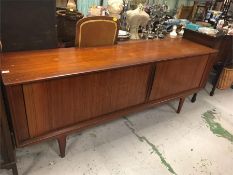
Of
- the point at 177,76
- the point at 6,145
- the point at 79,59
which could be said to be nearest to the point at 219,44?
the point at 177,76

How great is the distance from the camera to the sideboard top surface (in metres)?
1.13

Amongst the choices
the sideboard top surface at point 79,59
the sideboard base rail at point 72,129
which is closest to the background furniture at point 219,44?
the sideboard top surface at point 79,59

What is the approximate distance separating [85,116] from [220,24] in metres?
2.03

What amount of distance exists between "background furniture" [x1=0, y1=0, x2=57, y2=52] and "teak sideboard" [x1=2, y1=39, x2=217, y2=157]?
66mm

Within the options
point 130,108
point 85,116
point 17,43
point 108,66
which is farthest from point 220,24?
point 17,43

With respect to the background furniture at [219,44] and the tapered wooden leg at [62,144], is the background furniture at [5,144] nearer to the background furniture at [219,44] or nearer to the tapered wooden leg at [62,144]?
the tapered wooden leg at [62,144]

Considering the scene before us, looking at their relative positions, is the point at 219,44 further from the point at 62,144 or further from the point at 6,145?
the point at 6,145

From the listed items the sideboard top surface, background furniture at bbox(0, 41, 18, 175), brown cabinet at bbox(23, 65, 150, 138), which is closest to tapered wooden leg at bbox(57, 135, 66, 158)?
brown cabinet at bbox(23, 65, 150, 138)

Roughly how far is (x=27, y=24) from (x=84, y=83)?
0.55 meters

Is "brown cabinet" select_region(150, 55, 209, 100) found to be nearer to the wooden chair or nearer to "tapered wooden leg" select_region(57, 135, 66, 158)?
the wooden chair

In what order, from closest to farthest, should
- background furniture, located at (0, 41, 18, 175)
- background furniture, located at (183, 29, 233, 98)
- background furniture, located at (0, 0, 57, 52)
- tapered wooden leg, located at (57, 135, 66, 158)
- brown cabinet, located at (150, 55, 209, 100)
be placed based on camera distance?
1. background furniture, located at (0, 41, 18, 175)
2. background furniture, located at (0, 0, 57, 52)
3. tapered wooden leg, located at (57, 135, 66, 158)
4. brown cabinet, located at (150, 55, 209, 100)
5. background furniture, located at (183, 29, 233, 98)

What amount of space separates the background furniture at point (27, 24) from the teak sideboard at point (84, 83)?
66mm

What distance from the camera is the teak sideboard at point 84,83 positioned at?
1.14 metres

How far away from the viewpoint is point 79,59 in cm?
139
